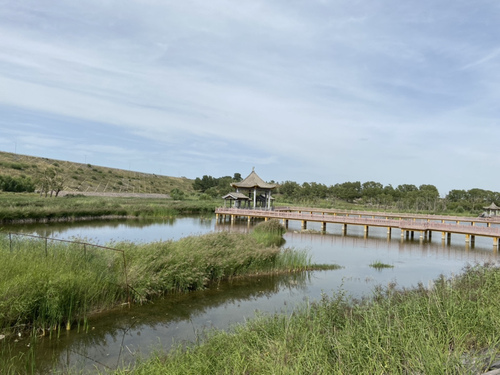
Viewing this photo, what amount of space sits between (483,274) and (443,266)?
782cm

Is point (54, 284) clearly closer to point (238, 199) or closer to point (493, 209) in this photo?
point (238, 199)

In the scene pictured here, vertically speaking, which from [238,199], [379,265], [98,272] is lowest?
[379,265]

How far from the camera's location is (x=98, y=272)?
28.5 feet

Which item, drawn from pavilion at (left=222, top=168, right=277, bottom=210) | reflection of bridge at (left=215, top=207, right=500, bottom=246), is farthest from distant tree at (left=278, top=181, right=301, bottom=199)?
reflection of bridge at (left=215, top=207, right=500, bottom=246)

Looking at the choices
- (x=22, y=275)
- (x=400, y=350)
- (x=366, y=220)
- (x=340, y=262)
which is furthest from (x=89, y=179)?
(x=400, y=350)

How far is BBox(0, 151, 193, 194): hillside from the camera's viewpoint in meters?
63.5

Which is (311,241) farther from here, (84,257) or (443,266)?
(84,257)

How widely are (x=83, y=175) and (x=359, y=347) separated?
78.6 metres

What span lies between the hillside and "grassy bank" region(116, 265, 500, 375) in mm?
59328

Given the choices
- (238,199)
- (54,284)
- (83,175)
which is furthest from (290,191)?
(54,284)

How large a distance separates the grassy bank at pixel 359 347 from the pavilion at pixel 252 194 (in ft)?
109

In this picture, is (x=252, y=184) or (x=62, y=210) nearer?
(x=62, y=210)

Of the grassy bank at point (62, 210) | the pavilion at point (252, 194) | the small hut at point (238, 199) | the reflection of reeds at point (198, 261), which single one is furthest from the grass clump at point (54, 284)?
the pavilion at point (252, 194)

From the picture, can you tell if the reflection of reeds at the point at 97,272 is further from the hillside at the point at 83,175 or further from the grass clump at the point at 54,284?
the hillside at the point at 83,175
